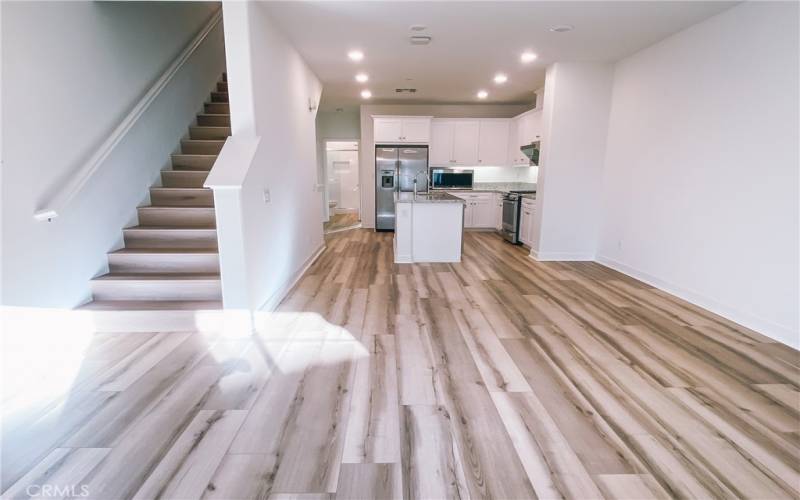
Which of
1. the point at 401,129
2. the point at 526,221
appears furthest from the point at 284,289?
the point at 401,129

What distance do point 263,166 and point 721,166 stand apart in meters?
3.99

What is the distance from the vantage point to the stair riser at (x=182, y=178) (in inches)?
154

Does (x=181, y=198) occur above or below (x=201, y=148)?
below

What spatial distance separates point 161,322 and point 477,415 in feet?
7.92

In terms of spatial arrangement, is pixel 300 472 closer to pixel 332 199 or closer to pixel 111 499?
pixel 111 499

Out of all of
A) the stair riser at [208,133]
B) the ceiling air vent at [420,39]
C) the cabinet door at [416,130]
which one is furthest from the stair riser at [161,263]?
the cabinet door at [416,130]

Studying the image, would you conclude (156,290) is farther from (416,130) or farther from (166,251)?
(416,130)

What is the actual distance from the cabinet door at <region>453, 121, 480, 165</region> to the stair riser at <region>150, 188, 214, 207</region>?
17.2ft

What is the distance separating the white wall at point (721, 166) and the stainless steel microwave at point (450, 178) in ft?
11.7

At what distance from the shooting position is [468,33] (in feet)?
12.3

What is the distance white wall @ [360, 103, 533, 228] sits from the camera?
25.0 ft

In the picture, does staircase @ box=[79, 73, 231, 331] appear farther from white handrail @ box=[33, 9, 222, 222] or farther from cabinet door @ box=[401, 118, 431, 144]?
cabinet door @ box=[401, 118, 431, 144]

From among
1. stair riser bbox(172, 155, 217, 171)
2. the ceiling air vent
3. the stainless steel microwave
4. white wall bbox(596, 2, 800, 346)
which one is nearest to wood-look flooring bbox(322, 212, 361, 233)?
the stainless steel microwave

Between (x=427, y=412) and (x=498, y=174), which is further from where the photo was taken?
(x=498, y=174)
